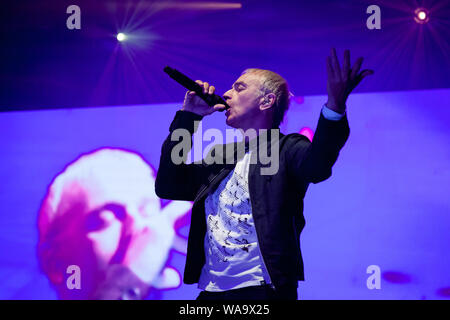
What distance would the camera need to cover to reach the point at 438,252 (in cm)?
223

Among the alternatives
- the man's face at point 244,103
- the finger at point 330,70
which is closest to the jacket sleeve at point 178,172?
the man's face at point 244,103

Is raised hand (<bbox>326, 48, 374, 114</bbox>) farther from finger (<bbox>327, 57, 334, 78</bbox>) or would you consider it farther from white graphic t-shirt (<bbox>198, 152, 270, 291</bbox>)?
white graphic t-shirt (<bbox>198, 152, 270, 291</bbox>)

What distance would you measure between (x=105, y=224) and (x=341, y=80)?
72.2 inches

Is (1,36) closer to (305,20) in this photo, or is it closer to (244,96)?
(305,20)

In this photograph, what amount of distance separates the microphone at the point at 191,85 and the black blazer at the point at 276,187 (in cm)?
7

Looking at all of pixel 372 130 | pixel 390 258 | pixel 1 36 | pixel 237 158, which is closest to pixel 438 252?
pixel 390 258

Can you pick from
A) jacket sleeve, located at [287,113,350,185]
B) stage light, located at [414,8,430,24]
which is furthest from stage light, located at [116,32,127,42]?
jacket sleeve, located at [287,113,350,185]

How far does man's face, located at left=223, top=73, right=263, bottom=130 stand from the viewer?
1589 mm

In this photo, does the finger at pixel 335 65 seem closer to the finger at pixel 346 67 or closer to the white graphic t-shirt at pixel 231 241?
the finger at pixel 346 67

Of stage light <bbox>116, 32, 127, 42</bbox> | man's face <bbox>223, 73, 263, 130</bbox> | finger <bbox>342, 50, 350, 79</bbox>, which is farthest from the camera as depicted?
stage light <bbox>116, 32, 127, 42</bbox>

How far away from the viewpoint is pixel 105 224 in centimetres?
261

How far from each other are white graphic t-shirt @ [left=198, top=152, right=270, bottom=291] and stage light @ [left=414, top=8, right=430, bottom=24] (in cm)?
157

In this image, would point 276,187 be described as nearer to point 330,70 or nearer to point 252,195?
point 252,195

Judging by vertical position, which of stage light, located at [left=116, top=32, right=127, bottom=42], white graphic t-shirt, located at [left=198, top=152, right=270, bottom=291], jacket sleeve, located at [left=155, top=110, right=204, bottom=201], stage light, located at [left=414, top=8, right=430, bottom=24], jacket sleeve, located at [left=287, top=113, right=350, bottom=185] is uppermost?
stage light, located at [left=116, top=32, right=127, bottom=42]
